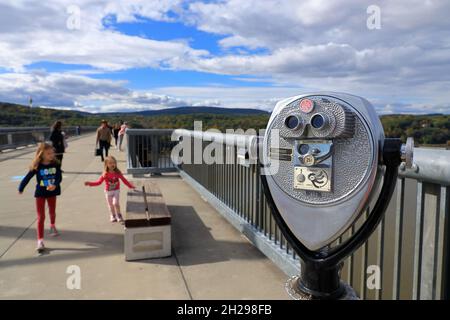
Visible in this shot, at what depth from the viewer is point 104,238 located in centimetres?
473

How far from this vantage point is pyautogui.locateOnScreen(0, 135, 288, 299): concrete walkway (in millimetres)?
3314

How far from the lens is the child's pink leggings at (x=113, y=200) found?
5262 millimetres

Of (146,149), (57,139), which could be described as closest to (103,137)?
(57,139)

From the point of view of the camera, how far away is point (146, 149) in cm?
982

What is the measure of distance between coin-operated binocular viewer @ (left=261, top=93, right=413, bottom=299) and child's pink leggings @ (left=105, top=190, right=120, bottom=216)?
3874 mm

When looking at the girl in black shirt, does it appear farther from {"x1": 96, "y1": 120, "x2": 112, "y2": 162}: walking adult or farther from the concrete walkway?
{"x1": 96, "y1": 120, "x2": 112, "y2": 162}: walking adult

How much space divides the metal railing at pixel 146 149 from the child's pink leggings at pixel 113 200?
4.32 meters

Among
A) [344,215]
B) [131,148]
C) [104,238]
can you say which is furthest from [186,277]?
[131,148]

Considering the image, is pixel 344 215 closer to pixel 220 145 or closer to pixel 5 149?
pixel 220 145

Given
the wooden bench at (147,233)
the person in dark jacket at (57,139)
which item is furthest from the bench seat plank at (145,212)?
the person in dark jacket at (57,139)

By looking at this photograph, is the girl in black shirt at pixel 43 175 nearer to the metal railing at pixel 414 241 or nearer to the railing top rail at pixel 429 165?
the metal railing at pixel 414 241

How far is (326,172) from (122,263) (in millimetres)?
2940

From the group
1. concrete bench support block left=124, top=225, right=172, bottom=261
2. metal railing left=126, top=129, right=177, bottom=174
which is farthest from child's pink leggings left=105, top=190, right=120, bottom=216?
metal railing left=126, top=129, right=177, bottom=174

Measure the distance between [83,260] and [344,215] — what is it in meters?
3.23
